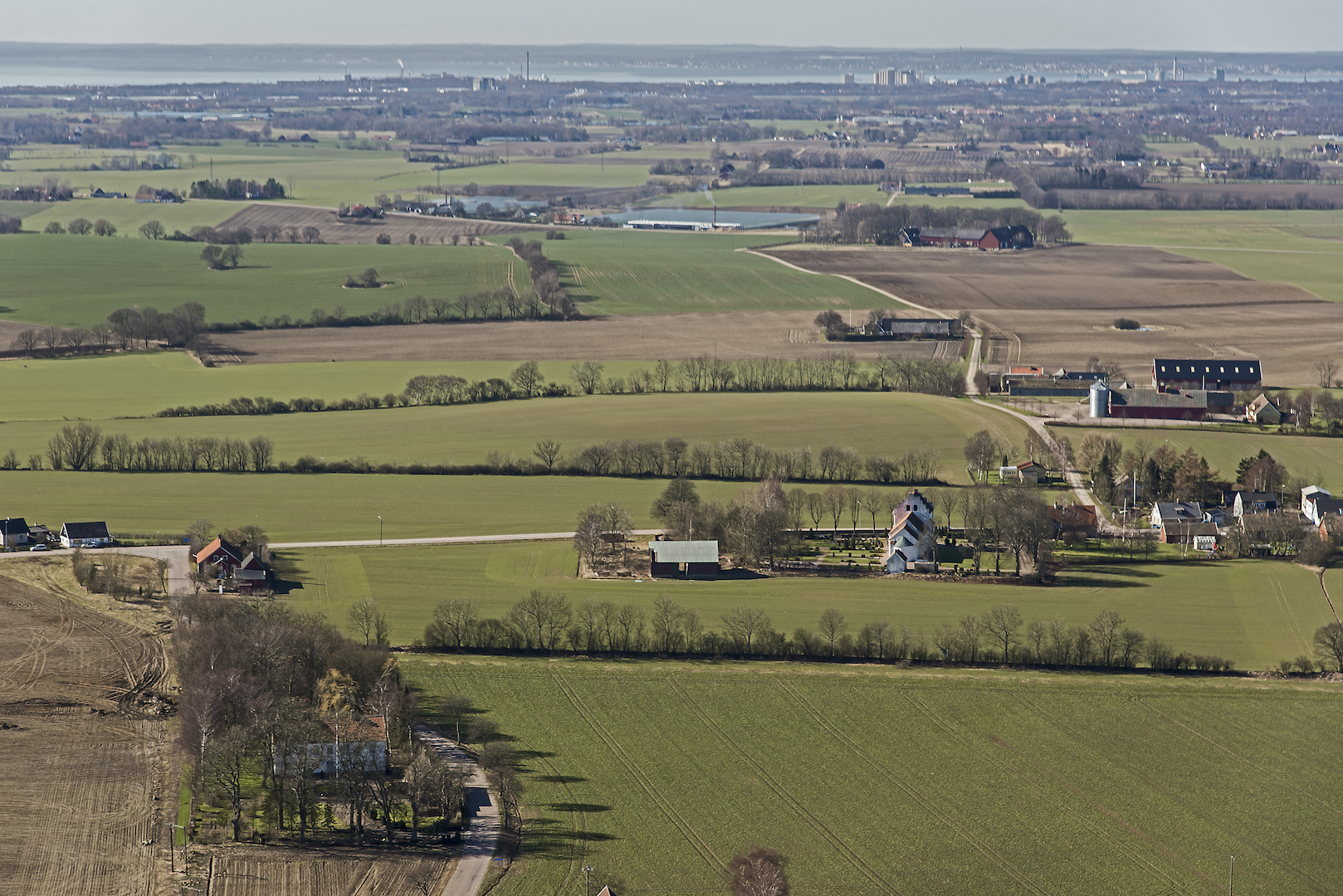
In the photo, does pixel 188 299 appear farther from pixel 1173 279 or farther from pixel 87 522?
pixel 1173 279

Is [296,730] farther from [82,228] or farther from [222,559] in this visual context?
[82,228]

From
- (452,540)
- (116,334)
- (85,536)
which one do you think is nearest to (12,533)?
(85,536)

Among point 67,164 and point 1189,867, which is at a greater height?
point 67,164

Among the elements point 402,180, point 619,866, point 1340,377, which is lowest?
point 619,866

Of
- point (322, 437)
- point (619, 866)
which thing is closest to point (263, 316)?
point (322, 437)

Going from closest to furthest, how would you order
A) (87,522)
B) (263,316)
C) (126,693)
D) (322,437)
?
1. (126,693)
2. (87,522)
3. (322,437)
4. (263,316)

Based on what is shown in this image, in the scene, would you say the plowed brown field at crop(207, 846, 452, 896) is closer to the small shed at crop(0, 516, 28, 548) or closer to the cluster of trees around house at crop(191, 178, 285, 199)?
the small shed at crop(0, 516, 28, 548)

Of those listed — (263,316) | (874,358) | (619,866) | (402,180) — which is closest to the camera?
(619,866)

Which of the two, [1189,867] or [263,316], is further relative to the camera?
[263,316]
